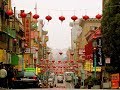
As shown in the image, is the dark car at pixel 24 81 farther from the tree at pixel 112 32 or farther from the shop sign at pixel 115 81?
the tree at pixel 112 32

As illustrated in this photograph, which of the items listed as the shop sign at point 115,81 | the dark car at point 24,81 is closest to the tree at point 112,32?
the shop sign at point 115,81

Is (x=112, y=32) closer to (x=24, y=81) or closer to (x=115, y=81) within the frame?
(x=115, y=81)

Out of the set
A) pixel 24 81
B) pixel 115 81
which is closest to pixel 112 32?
pixel 115 81

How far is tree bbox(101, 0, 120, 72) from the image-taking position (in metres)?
54.3

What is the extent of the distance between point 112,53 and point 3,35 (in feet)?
64.1

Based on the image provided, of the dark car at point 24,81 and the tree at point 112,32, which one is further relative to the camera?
the tree at point 112,32

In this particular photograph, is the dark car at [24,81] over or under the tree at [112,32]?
under

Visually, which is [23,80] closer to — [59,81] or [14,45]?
[14,45]

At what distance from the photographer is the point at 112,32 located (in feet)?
181

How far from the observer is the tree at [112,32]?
178 ft

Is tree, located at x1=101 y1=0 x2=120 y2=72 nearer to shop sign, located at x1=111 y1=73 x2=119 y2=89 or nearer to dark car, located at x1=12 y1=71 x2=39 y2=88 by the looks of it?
shop sign, located at x1=111 y1=73 x2=119 y2=89

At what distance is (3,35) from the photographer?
6912cm

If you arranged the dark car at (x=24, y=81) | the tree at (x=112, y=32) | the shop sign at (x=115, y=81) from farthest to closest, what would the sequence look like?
the tree at (x=112, y=32) < the shop sign at (x=115, y=81) < the dark car at (x=24, y=81)

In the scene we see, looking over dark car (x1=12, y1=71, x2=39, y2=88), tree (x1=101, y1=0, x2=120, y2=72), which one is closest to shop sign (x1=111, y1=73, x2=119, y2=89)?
tree (x1=101, y1=0, x2=120, y2=72)
